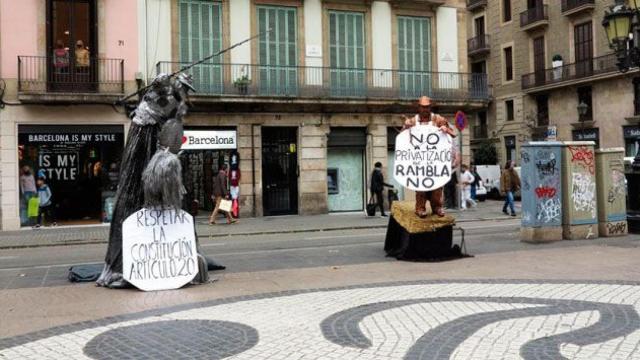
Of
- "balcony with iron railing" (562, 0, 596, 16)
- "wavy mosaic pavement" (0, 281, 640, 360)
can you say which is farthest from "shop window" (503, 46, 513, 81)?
"wavy mosaic pavement" (0, 281, 640, 360)

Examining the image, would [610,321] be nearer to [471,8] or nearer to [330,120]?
[330,120]

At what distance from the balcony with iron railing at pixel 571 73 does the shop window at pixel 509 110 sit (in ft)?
8.88

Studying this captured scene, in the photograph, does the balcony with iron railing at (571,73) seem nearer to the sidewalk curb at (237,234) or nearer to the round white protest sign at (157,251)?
the sidewalk curb at (237,234)

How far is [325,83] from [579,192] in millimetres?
13104

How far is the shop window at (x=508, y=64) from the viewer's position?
48781 mm

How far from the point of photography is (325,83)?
2445 centimetres

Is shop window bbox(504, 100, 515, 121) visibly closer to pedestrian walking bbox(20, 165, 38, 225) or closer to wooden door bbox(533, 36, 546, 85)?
wooden door bbox(533, 36, 546, 85)

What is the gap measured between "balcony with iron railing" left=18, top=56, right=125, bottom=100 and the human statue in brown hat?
44.8 ft

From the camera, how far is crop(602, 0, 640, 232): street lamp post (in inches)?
530

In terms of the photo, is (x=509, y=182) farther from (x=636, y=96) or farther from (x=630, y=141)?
(x=636, y=96)

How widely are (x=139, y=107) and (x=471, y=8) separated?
47.5 meters

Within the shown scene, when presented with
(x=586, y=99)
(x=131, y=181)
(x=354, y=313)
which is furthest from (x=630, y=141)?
(x=354, y=313)

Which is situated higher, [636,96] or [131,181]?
[636,96]

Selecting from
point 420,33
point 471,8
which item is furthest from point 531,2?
point 420,33
